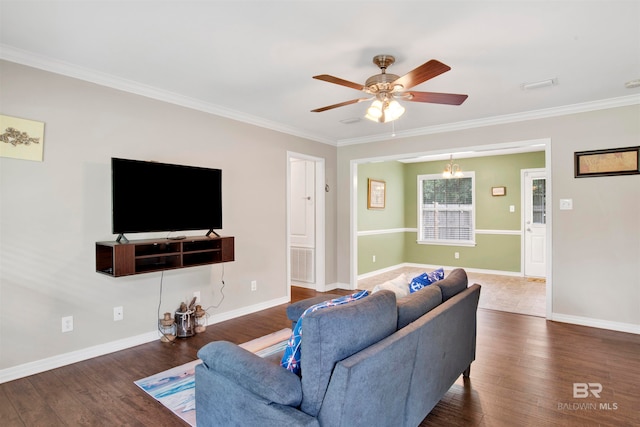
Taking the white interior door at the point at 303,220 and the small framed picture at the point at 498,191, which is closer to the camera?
the white interior door at the point at 303,220

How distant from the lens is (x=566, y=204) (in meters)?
4.10

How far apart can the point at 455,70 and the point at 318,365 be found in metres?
2.68

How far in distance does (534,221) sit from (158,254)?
6.70 meters

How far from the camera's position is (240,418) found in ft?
4.93

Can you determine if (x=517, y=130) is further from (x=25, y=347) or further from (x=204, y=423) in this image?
(x=25, y=347)

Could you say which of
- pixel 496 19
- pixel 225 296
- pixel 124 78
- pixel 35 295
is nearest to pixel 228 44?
pixel 124 78

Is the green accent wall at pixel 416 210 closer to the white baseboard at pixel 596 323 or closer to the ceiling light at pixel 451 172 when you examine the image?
the ceiling light at pixel 451 172

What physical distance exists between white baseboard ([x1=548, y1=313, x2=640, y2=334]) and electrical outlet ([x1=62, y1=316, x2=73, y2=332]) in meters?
4.98

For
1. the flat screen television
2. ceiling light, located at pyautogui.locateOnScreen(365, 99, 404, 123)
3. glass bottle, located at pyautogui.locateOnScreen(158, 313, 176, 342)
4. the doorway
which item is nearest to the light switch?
ceiling light, located at pyautogui.locateOnScreen(365, 99, 404, 123)

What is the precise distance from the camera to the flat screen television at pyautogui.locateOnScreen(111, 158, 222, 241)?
302 cm

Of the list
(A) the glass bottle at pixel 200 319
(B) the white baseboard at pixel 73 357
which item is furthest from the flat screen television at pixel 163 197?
(B) the white baseboard at pixel 73 357

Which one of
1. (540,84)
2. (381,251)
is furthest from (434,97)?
(381,251)

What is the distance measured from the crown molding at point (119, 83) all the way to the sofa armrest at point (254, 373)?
267 cm

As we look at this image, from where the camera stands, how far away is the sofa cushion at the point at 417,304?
188 cm
